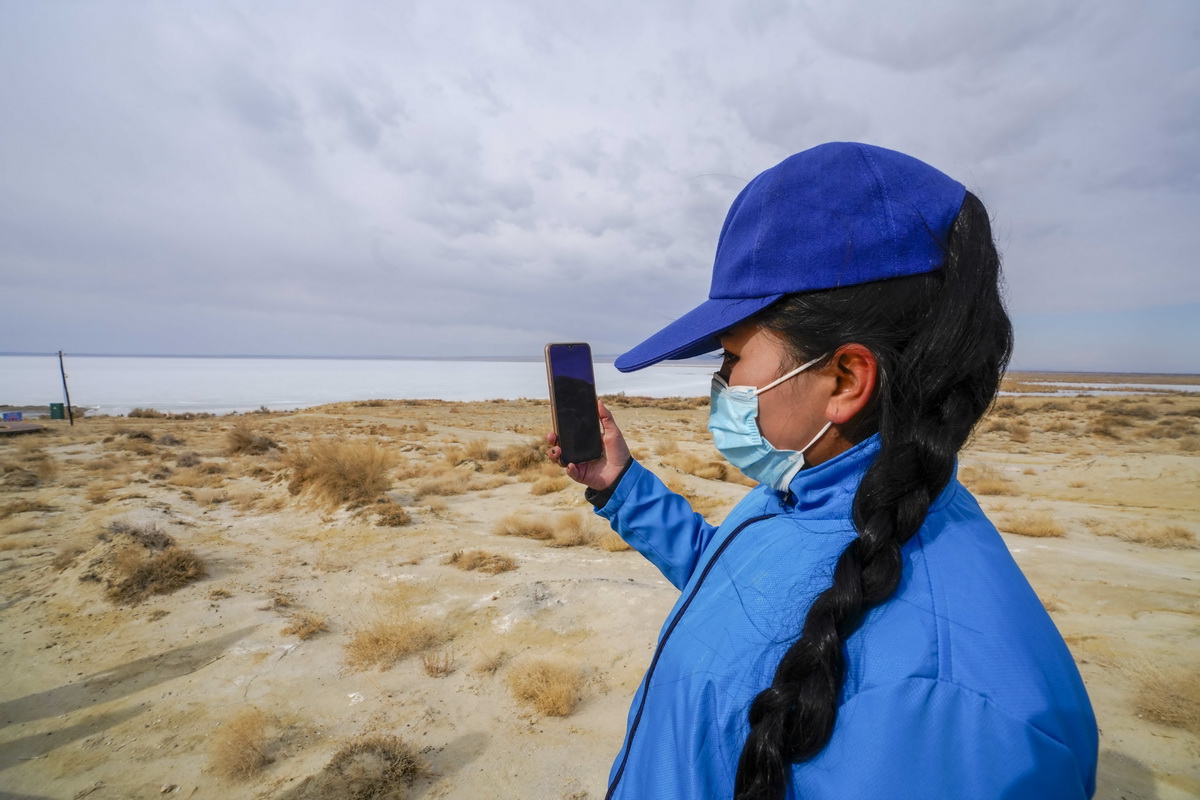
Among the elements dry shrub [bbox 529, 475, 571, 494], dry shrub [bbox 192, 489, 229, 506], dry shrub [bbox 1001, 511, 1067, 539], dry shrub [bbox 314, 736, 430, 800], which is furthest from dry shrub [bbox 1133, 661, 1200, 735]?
dry shrub [bbox 192, 489, 229, 506]

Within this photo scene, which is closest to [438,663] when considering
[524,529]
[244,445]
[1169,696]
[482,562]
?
[482,562]

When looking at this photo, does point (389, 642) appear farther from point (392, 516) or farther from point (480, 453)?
point (480, 453)

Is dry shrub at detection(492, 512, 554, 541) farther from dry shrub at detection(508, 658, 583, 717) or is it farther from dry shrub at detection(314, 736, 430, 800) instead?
dry shrub at detection(314, 736, 430, 800)

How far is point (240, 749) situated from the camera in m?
3.27

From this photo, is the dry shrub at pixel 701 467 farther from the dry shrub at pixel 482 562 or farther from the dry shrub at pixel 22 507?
the dry shrub at pixel 22 507

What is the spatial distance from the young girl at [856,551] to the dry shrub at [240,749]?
332cm

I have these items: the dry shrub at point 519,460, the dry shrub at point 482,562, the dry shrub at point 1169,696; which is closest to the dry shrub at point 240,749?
the dry shrub at point 482,562

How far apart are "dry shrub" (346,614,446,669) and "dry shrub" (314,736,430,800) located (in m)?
1.08

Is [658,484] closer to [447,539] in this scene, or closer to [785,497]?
[785,497]

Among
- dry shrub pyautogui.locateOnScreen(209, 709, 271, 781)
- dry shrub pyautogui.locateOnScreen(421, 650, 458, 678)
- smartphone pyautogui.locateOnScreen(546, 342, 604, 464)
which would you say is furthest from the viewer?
dry shrub pyautogui.locateOnScreen(421, 650, 458, 678)

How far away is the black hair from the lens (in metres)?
0.77

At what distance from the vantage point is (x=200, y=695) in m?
4.02

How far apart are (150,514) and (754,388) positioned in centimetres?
1000

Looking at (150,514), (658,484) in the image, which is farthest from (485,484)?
(658,484)
